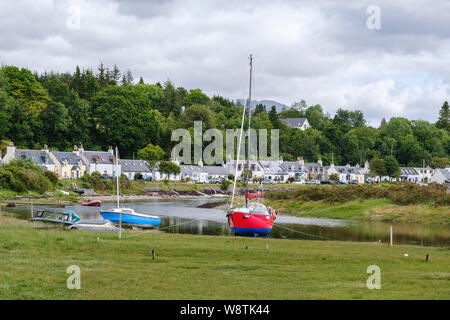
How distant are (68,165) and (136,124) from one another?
33.8 meters

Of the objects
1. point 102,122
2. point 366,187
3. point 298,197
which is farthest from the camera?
point 102,122

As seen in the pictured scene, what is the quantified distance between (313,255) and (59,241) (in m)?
13.7

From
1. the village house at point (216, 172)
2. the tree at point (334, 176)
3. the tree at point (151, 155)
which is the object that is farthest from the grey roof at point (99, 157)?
the tree at point (334, 176)

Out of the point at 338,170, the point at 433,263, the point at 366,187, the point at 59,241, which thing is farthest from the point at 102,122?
the point at 433,263

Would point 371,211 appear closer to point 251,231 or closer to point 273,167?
point 251,231

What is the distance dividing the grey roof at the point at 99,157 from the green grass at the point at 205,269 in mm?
82993

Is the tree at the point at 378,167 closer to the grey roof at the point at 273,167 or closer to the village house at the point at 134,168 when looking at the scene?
the grey roof at the point at 273,167

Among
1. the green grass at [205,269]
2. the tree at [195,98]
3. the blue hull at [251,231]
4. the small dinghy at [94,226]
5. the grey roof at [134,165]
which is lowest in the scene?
the blue hull at [251,231]

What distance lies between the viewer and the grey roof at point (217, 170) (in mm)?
139163

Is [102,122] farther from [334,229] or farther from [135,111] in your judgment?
[334,229]

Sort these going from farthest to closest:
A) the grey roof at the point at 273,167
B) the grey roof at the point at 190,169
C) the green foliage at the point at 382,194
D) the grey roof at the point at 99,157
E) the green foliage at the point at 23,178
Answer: the grey roof at the point at 273,167
the grey roof at the point at 190,169
the grey roof at the point at 99,157
the green foliage at the point at 23,178
the green foliage at the point at 382,194

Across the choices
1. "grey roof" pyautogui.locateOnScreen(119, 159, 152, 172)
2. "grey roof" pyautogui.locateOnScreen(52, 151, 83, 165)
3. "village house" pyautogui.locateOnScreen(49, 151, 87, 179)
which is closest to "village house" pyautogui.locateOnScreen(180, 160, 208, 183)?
"grey roof" pyautogui.locateOnScreen(119, 159, 152, 172)

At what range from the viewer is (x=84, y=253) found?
2648cm

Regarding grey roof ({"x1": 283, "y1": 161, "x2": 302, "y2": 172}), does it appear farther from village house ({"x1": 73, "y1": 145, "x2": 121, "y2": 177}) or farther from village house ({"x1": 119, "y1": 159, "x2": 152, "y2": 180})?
village house ({"x1": 73, "y1": 145, "x2": 121, "y2": 177})
